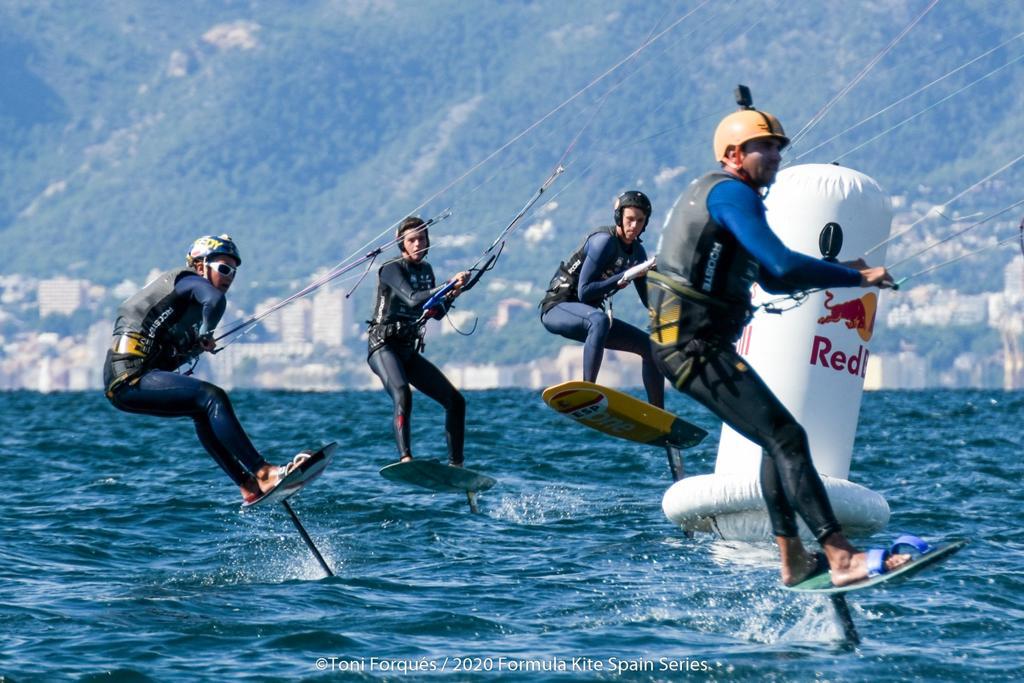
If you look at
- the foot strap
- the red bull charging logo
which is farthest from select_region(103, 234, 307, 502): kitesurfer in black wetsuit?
the foot strap

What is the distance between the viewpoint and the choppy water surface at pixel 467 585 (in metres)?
8.84

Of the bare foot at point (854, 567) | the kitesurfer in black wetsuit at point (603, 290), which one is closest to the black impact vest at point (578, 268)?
the kitesurfer in black wetsuit at point (603, 290)

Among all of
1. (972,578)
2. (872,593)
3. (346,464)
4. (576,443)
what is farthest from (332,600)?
(576,443)

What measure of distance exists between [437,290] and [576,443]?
311 inches

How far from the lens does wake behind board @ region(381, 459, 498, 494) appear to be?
528 inches

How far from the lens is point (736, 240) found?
27.6ft

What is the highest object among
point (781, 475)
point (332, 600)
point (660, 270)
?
point (660, 270)

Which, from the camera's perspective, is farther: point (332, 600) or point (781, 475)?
point (332, 600)

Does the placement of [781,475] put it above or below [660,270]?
below

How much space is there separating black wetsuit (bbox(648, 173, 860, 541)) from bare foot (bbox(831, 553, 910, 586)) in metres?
0.16

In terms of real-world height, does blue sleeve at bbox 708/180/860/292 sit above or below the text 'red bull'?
above

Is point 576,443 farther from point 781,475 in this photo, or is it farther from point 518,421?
point 781,475

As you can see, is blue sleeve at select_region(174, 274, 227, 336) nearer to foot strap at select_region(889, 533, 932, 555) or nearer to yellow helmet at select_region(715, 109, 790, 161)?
yellow helmet at select_region(715, 109, 790, 161)

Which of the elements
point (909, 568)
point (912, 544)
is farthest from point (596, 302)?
point (909, 568)
